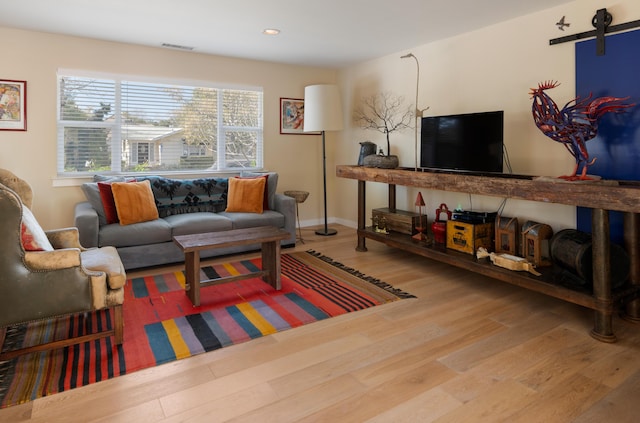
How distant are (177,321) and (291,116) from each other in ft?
12.1

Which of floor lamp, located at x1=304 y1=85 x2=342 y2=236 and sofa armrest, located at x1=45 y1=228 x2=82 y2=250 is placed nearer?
sofa armrest, located at x1=45 y1=228 x2=82 y2=250

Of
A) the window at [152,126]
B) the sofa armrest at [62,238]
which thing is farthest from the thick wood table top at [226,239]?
the window at [152,126]

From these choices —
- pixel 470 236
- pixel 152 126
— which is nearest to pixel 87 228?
pixel 152 126

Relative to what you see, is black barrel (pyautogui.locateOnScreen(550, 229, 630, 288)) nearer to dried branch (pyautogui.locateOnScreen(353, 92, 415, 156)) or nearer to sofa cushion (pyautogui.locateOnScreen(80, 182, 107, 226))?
dried branch (pyautogui.locateOnScreen(353, 92, 415, 156))

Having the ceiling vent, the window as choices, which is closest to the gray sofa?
the window

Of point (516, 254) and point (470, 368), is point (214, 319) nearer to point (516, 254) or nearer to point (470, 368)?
point (470, 368)

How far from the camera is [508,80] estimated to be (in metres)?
3.64

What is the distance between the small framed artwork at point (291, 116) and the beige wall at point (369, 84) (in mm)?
83

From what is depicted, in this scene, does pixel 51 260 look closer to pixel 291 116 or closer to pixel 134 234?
pixel 134 234

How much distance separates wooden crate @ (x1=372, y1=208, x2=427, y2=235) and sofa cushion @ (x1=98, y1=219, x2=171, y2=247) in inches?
89.4

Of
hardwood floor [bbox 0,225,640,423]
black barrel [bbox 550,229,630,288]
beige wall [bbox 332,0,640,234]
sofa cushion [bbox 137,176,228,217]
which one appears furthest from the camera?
sofa cushion [bbox 137,176,228,217]

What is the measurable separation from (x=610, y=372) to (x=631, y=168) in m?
1.56

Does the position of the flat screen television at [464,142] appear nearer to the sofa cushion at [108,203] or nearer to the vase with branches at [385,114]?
the vase with branches at [385,114]

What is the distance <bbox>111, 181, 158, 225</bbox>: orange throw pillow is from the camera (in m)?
3.92
